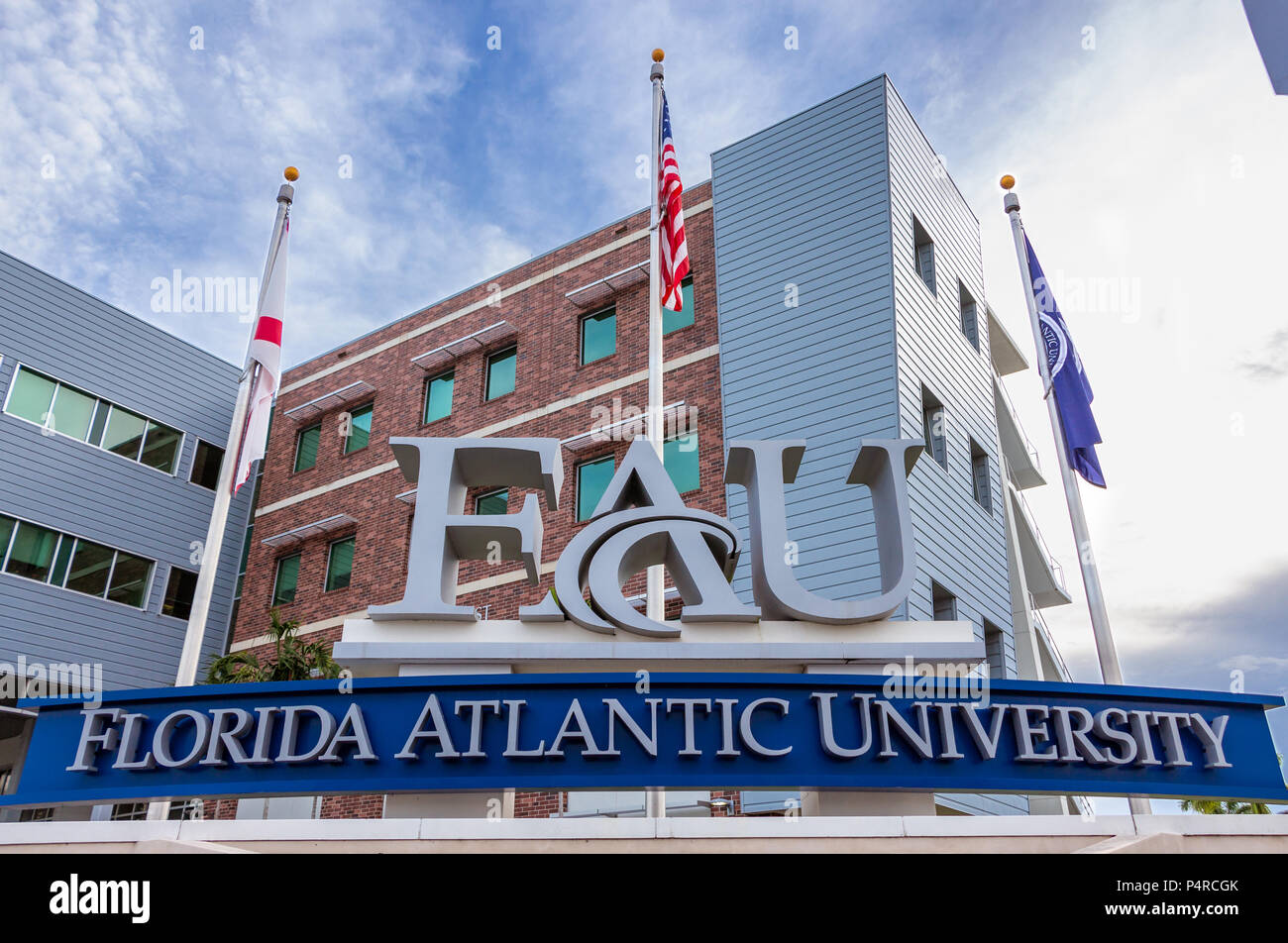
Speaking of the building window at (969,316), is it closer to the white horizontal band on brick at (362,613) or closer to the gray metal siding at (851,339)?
the gray metal siding at (851,339)

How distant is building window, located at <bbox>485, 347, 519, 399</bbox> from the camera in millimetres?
24703

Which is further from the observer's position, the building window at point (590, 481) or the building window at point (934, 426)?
the building window at point (590, 481)

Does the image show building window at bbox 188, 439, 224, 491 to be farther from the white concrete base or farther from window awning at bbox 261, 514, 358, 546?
the white concrete base

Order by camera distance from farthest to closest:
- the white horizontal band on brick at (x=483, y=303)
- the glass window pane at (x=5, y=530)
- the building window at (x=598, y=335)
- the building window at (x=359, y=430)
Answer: the building window at (x=359, y=430), the white horizontal band on brick at (x=483, y=303), the building window at (x=598, y=335), the glass window pane at (x=5, y=530)

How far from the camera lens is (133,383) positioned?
26.4 meters

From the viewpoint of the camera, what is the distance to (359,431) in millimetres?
27094

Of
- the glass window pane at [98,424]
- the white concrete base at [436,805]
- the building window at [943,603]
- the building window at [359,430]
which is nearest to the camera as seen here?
the white concrete base at [436,805]

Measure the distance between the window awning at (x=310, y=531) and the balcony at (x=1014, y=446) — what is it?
50.3ft

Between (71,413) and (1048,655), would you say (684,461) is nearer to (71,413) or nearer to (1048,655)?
(1048,655)

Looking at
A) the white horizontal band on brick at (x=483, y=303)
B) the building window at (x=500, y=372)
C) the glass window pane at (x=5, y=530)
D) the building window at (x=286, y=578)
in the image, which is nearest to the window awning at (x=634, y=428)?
the building window at (x=500, y=372)

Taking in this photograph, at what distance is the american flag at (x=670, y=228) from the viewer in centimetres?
1466
